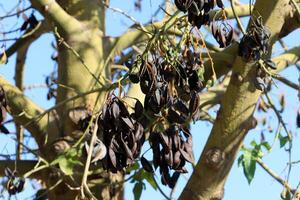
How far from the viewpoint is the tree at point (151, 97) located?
198cm

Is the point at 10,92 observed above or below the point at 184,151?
above

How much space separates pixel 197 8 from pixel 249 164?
852mm

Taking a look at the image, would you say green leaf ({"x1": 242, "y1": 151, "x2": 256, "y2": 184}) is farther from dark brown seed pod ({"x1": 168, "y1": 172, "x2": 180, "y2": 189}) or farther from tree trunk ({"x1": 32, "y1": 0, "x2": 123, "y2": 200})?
dark brown seed pod ({"x1": 168, "y1": 172, "x2": 180, "y2": 189})

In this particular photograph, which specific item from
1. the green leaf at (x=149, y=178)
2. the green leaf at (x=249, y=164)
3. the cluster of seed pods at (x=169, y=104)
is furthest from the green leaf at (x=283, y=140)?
the cluster of seed pods at (x=169, y=104)

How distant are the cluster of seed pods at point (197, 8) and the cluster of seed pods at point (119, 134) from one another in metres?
0.29

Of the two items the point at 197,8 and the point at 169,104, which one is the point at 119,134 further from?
the point at 197,8

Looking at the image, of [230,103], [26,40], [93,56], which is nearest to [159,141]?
[230,103]

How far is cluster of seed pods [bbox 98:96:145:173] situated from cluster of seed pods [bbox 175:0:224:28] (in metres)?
0.29

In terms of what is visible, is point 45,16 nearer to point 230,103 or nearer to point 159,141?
point 230,103

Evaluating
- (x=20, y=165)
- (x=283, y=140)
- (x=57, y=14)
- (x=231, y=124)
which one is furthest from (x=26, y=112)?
(x=283, y=140)

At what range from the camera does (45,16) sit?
3.02 metres

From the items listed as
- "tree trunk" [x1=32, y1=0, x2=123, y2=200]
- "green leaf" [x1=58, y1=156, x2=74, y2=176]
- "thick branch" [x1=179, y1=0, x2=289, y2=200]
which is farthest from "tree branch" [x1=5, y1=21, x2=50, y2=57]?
"thick branch" [x1=179, y1=0, x2=289, y2=200]

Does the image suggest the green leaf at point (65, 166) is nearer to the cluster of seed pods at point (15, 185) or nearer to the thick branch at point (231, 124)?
the cluster of seed pods at point (15, 185)

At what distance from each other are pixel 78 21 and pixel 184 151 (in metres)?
1.29
